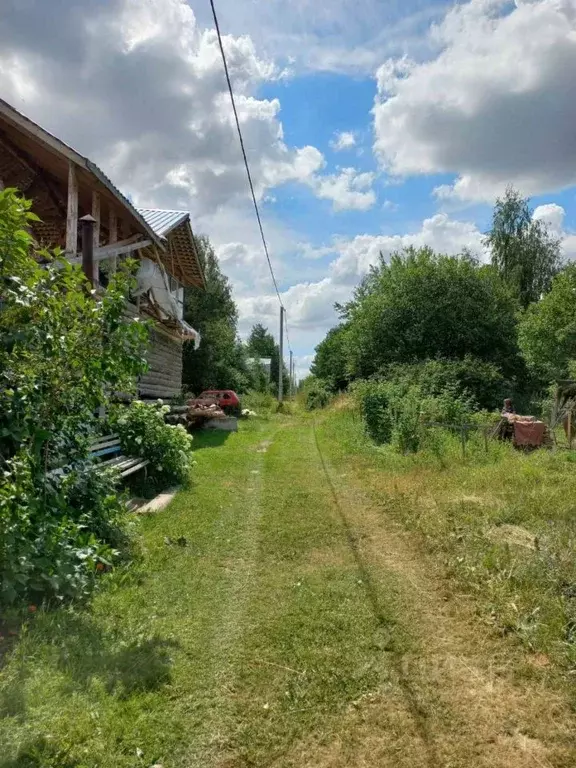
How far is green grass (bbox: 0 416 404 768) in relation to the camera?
261cm

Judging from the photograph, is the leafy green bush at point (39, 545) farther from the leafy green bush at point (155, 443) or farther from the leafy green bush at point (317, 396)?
the leafy green bush at point (317, 396)

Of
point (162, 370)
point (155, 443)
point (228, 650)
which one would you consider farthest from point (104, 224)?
point (228, 650)

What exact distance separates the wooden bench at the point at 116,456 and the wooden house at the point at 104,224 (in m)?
2.61

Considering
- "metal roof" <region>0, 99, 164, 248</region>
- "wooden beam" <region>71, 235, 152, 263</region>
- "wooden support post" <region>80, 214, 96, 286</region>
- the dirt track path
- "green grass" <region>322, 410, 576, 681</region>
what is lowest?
the dirt track path

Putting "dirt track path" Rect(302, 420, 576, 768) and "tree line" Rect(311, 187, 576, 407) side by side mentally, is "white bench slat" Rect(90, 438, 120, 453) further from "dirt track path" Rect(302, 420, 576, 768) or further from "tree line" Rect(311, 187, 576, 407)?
"tree line" Rect(311, 187, 576, 407)

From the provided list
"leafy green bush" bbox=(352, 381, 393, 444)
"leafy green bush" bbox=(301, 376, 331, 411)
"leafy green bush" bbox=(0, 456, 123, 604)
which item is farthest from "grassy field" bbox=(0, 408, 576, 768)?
"leafy green bush" bbox=(301, 376, 331, 411)

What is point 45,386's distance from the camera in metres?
3.77

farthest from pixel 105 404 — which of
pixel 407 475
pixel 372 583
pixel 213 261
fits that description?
pixel 213 261

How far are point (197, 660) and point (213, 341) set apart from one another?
24780 mm

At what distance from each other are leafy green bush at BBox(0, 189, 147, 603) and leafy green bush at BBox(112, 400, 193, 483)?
12.5 ft

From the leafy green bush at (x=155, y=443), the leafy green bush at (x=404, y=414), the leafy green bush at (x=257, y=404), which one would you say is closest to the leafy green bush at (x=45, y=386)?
the leafy green bush at (x=155, y=443)

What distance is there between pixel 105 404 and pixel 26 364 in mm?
776

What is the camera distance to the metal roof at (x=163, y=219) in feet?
43.3

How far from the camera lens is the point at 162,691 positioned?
304 centimetres
